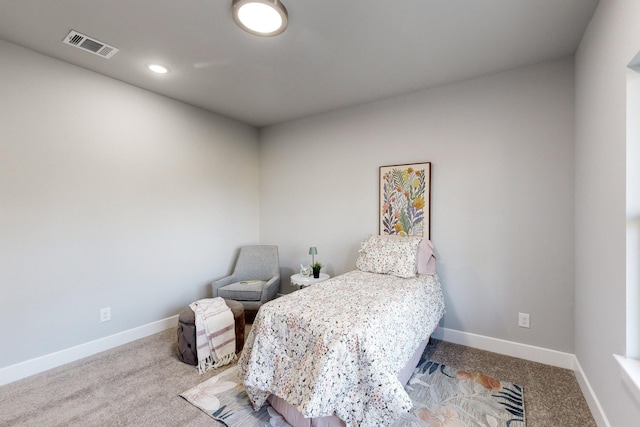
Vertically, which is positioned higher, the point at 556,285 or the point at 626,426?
the point at 556,285

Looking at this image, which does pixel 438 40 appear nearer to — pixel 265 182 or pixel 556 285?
pixel 556 285

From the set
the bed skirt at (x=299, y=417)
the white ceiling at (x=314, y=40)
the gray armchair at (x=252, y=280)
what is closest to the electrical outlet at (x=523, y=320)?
the bed skirt at (x=299, y=417)

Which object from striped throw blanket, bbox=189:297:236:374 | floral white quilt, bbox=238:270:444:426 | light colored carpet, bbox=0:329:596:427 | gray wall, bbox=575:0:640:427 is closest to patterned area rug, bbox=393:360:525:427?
light colored carpet, bbox=0:329:596:427

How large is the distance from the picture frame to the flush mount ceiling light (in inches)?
71.8

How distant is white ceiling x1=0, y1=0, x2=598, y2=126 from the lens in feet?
6.04

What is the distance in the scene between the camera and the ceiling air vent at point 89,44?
2137 millimetres

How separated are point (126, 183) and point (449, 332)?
363 cm

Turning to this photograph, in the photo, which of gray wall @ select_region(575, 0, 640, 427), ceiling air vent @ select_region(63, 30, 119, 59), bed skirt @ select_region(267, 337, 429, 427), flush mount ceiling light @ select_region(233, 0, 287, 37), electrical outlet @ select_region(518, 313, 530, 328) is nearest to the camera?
gray wall @ select_region(575, 0, 640, 427)

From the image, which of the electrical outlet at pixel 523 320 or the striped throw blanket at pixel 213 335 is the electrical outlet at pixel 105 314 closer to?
the striped throw blanket at pixel 213 335

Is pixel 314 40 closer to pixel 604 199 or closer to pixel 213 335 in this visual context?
pixel 604 199

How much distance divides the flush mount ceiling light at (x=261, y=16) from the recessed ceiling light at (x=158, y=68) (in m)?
1.10

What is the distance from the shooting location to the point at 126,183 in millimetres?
2904

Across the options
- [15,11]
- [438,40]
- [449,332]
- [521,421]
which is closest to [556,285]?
[449,332]

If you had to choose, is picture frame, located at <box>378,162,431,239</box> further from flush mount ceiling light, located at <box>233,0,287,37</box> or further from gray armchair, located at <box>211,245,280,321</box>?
flush mount ceiling light, located at <box>233,0,287,37</box>
